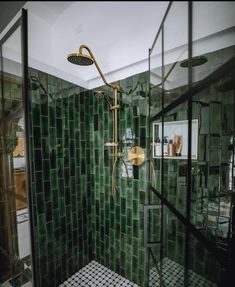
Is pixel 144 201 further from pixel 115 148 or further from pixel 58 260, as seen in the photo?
pixel 58 260

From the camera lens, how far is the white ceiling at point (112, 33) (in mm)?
510

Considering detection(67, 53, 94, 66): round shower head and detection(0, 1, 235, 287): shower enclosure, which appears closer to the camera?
detection(0, 1, 235, 287): shower enclosure

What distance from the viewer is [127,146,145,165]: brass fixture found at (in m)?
1.63

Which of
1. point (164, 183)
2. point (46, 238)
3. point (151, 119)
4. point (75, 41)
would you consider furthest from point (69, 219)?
point (75, 41)

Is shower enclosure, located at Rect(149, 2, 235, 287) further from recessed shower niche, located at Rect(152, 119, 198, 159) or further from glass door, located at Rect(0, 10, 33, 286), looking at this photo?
glass door, located at Rect(0, 10, 33, 286)

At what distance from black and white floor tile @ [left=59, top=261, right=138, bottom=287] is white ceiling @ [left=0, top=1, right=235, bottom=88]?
222 centimetres

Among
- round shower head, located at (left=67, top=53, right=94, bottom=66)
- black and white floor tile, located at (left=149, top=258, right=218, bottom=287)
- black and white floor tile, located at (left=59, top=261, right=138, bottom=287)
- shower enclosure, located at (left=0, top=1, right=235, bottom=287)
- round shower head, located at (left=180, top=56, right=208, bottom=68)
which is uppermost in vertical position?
round shower head, located at (left=67, top=53, right=94, bottom=66)

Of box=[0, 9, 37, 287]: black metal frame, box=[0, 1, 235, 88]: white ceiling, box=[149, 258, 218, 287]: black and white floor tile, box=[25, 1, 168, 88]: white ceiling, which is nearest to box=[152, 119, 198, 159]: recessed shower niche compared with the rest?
box=[0, 1, 235, 88]: white ceiling

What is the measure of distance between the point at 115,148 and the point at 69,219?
981 mm

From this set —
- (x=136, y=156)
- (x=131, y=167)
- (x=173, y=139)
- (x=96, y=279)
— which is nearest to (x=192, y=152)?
(x=173, y=139)

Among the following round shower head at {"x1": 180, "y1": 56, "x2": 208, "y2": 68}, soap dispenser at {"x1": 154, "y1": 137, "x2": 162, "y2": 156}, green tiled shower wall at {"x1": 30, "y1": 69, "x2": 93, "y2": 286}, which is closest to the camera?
round shower head at {"x1": 180, "y1": 56, "x2": 208, "y2": 68}

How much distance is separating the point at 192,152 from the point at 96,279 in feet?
6.17

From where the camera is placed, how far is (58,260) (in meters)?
1.72

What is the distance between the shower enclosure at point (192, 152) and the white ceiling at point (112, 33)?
14mm
